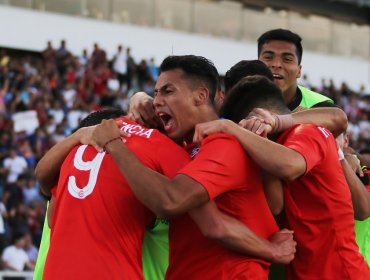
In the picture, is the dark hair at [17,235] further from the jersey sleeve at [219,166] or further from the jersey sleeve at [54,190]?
the jersey sleeve at [219,166]

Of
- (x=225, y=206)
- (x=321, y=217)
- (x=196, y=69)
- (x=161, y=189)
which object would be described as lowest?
(x=321, y=217)

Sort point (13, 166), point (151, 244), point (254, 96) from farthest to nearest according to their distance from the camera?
point (13, 166)
point (151, 244)
point (254, 96)

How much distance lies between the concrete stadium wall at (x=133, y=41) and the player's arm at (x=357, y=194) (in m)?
16.5

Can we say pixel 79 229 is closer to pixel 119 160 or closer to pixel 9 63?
pixel 119 160

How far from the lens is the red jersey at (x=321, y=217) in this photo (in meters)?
4.23

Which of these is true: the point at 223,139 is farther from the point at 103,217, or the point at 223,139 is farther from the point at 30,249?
the point at 30,249

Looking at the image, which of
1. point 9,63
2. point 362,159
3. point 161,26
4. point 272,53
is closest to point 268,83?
point 272,53

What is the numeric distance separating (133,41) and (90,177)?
21.9 m

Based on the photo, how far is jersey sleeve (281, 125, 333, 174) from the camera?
4.04 m

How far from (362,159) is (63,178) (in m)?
2.73

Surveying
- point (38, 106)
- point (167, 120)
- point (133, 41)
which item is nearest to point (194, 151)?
point (167, 120)

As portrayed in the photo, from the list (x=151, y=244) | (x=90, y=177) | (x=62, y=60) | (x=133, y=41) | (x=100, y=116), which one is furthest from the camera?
(x=133, y=41)

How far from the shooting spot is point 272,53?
5727 mm

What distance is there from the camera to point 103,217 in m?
4.07
